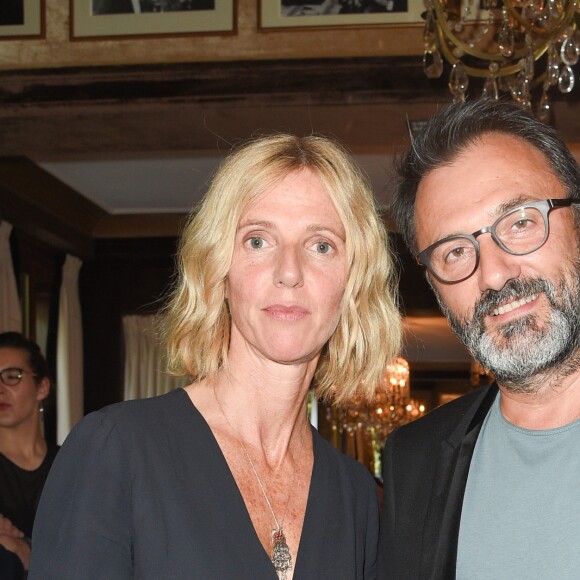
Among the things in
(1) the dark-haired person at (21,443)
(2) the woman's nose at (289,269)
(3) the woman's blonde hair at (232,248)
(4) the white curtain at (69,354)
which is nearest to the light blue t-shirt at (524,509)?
(3) the woman's blonde hair at (232,248)

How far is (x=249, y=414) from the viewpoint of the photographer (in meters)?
2.11

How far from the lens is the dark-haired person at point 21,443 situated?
363cm

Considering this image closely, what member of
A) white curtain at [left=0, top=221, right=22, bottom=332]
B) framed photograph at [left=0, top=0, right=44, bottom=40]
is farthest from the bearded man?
white curtain at [left=0, top=221, right=22, bottom=332]

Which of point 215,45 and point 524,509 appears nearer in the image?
point 524,509

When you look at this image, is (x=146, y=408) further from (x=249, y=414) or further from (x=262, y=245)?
(x=262, y=245)

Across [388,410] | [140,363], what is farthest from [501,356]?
[388,410]

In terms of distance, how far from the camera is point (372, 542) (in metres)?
2.21

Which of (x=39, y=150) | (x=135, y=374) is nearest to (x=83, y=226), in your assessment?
(x=135, y=374)

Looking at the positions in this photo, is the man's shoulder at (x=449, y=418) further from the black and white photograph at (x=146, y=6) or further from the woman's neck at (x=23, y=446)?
the black and white photograph at (x=146, y=6)

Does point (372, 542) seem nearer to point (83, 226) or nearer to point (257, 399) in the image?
point (257, 399)

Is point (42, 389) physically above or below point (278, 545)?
below

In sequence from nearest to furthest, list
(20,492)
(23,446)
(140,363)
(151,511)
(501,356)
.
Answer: (151,511)
(501,356)
(20,492)
(23,446)
(140,363)

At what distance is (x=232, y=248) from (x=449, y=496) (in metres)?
0.69

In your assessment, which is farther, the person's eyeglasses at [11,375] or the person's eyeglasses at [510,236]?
the person's eyeglasses at [11,375]
